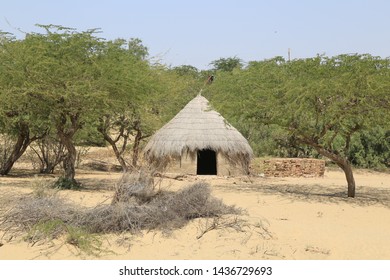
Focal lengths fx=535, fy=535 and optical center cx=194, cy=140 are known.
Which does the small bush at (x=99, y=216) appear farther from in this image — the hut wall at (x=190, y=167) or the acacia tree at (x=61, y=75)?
the hut wall at (x=190, y=167)

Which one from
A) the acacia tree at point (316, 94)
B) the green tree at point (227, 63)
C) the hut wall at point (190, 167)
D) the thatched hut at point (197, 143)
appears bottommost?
the hut wall at point (190, 167)

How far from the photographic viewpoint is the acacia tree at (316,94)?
12633mm

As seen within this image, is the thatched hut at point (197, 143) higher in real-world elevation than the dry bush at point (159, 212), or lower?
higher

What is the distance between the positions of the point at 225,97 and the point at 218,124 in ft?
14.4

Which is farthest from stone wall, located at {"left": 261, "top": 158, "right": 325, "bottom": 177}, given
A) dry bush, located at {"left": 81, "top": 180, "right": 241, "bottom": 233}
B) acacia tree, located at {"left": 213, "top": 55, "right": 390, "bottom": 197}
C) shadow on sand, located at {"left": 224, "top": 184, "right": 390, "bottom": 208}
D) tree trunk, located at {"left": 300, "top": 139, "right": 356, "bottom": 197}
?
dry bush, located at {"left": 81, "top": 180, "right": 241, "bottom": 233}

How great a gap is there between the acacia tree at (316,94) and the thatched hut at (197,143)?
350 cm

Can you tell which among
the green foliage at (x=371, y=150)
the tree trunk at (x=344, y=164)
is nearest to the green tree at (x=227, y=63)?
the green foliage at (x=371, y=150)

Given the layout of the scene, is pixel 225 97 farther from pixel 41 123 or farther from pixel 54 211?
pixel 54 211

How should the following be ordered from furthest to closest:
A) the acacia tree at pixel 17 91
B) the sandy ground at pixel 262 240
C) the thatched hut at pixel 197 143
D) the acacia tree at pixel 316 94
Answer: the thatched hut at pixel 197 143, the acacia tree at pixel 17 91, the acacia tree at pixel 316 94, the sandy ground at pixel 262 240

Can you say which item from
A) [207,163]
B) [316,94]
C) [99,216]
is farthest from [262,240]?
[207,163]

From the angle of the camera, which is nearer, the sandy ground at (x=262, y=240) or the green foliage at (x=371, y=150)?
the sandy ground at (x=262, y=240)

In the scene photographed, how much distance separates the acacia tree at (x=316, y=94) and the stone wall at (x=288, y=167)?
5556 millimetres

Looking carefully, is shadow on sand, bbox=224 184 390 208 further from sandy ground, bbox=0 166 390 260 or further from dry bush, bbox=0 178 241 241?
dry bush, bbox=0 178 241 241

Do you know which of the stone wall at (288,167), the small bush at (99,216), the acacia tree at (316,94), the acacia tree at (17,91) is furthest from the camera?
the stone wall at (288,167)
